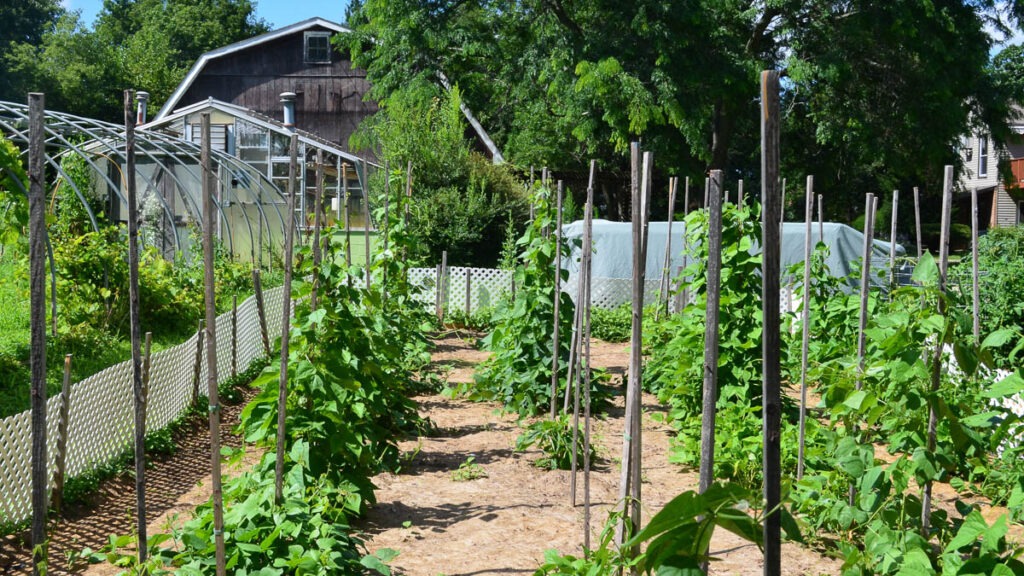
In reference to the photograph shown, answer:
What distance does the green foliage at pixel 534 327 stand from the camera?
322 inches

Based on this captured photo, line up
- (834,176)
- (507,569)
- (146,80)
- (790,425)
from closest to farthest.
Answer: (507,569)
(790,425)
(834,176)
(146,80)

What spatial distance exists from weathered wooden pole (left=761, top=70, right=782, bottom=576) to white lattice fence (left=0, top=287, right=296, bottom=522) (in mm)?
4776

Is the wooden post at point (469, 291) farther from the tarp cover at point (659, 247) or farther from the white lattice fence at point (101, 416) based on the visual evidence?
the white lattice fence at point (101, 416)

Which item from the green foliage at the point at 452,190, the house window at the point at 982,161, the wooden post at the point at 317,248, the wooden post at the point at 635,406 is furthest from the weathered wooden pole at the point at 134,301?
the house window at the point at 982,161

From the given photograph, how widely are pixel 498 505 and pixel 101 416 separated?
2711 mm

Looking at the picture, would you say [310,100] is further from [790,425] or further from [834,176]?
[790,425]

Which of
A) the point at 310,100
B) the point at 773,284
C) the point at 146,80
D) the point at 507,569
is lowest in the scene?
the point at 507,569

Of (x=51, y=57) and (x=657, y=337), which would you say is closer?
(x=657, y=337)

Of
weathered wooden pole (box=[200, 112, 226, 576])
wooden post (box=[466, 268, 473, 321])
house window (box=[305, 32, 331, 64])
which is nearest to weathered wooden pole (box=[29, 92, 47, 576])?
weathered wooden pole (box=[200, 112, 226, 576])

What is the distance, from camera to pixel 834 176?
24.1 metres

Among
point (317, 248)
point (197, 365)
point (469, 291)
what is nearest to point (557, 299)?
point (317, 248)

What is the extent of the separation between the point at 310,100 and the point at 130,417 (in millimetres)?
22459

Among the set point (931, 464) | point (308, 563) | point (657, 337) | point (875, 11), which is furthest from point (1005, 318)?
point (875, 11)

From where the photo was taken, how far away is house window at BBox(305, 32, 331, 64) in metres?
28.0
